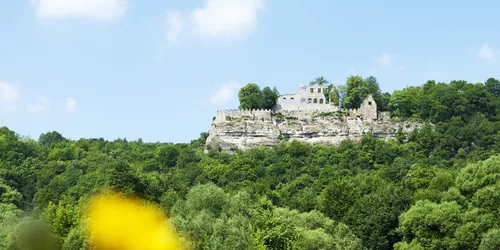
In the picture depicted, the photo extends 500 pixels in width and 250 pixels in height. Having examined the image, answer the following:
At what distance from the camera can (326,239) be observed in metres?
48.6

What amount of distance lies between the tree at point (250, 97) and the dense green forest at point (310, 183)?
8.07 meters

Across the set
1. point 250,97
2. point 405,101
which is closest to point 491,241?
point 405,101

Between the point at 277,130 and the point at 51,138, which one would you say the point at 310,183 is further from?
the point at 51,138

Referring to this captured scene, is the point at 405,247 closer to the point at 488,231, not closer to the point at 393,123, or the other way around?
the point at 488,231

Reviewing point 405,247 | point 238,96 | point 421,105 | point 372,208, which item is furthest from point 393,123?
point 405,247

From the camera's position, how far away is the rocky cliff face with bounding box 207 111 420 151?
300 ft

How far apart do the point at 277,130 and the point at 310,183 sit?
54.1 ft

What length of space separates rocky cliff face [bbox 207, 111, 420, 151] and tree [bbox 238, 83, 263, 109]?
341 centimetres

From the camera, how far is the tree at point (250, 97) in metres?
97.4

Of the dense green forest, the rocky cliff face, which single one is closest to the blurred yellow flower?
the dense green forest

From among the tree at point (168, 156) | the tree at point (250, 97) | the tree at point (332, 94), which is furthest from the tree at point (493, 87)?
the tree at point (168, 156)

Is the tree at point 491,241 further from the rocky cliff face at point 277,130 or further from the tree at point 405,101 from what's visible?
the tree at point 405,101

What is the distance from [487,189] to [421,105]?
43726 mm

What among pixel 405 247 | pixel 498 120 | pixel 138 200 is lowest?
pixel 405 247
